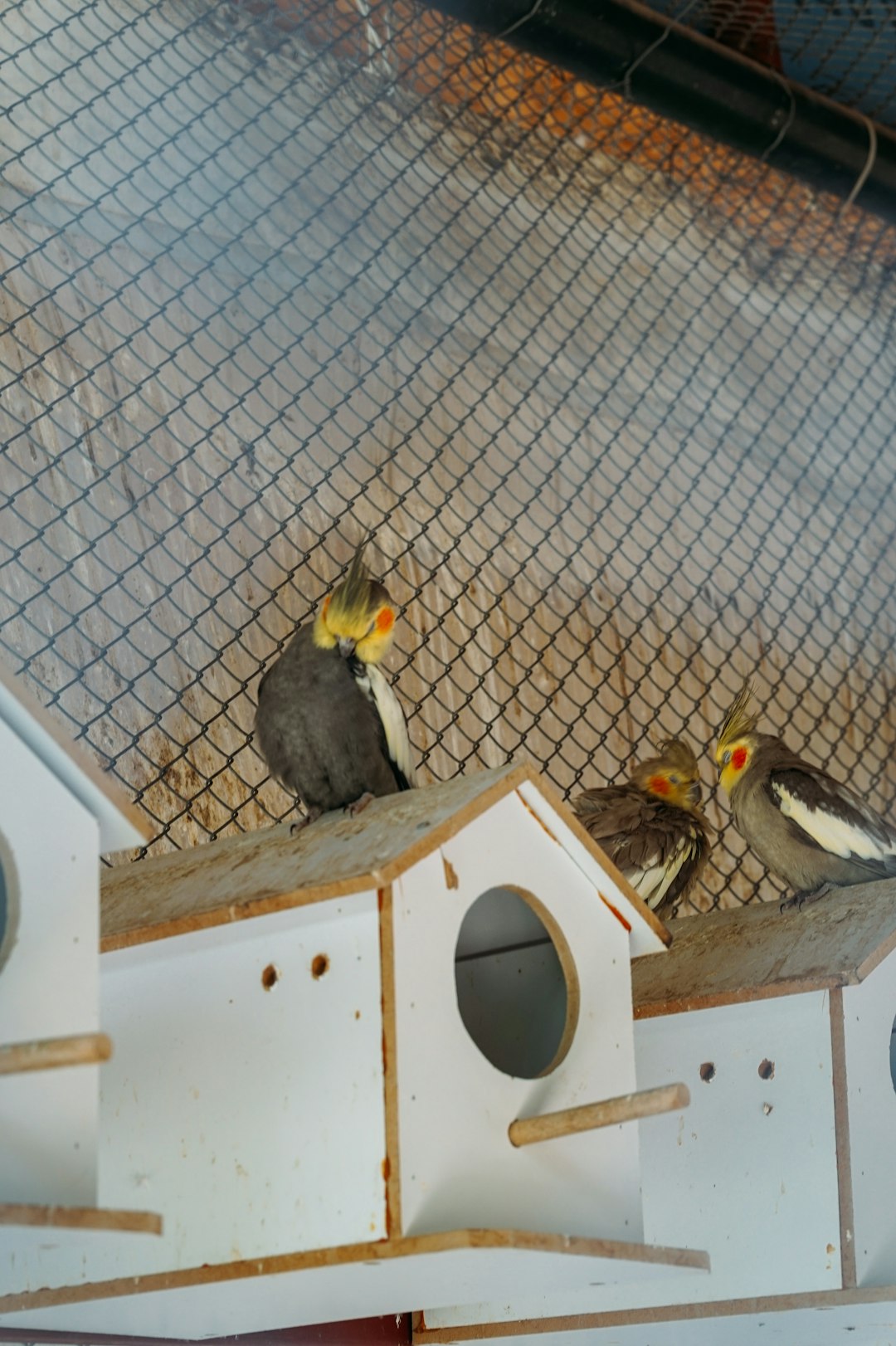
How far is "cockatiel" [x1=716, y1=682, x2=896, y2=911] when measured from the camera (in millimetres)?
2607

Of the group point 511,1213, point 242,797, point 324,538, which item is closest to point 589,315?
point 324,538

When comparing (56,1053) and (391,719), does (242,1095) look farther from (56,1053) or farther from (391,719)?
(391,719)

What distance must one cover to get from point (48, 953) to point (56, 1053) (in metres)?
0.25

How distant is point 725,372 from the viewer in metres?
4.25

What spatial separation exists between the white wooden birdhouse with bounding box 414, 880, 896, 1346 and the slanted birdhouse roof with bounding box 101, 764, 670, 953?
26 centimetres

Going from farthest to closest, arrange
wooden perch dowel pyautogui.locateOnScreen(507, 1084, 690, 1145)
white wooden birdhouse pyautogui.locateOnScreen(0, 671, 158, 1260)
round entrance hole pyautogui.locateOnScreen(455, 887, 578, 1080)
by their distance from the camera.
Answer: round entrance hole pyautogui.locateOnScreen(455, 887, 578, 1080) → wooden perch dowel pyautogui.locateOnScreen(507, 1084, 690, 1145) → white wooden birdhouse pyautogui.locateOnScreen(0, 671, 158, 1260)

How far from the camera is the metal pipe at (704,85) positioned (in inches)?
148

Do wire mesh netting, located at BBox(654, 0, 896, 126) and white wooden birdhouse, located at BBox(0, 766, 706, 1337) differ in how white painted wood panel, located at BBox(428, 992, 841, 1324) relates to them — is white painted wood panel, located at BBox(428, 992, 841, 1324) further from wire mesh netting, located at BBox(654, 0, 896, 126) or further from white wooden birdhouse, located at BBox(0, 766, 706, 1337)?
wire mesh netting, located at BBox(654, 0, 896, 126)

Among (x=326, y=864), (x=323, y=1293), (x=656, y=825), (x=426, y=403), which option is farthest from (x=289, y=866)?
(x=426, y=403)

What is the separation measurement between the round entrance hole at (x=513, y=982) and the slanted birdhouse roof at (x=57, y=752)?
55cm

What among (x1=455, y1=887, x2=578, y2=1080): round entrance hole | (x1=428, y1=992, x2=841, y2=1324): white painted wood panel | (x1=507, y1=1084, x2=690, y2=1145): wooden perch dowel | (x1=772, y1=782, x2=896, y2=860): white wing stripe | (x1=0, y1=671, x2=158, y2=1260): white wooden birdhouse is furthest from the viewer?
(x1=772, y1=782, x2=896, y2=860): white wing stripe

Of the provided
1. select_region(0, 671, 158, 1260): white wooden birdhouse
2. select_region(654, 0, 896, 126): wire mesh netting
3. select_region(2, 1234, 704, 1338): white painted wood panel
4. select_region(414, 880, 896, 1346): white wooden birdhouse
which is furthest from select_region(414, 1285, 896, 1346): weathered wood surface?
select_region(654, 0, 896, 126): wire mesh netting

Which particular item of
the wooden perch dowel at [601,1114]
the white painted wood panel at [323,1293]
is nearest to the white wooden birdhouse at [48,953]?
the white painted wood panel at [323,1293]

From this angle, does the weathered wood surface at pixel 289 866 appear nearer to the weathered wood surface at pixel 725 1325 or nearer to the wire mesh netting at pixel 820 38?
the weathered wood surface at pixel 725 1325
